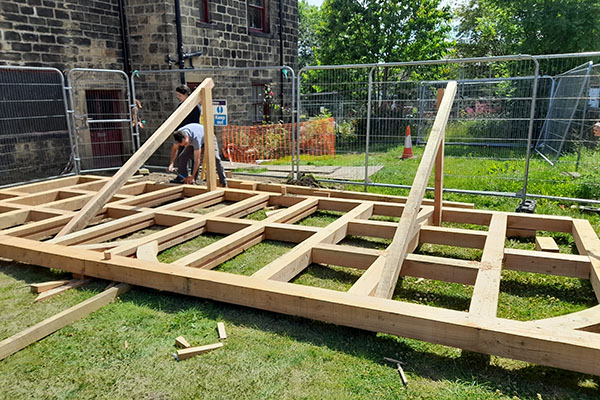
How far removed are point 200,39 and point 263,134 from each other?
319cm

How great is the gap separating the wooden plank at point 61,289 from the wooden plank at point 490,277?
2865 millimetres

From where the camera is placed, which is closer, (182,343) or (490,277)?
(182,343)

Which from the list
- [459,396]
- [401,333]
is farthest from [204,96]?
[459,396]

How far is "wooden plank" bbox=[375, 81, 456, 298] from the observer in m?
3.00

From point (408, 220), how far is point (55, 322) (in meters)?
2.44

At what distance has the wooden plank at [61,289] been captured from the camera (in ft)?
10.7

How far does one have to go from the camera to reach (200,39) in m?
12.2

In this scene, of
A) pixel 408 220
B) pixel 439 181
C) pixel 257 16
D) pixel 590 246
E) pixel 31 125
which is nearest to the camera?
pixel 408 220

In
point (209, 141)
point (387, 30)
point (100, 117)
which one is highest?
point (387, 30)

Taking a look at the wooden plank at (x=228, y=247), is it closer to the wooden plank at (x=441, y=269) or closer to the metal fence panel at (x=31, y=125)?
the wooden plank at (x=441, y=269)

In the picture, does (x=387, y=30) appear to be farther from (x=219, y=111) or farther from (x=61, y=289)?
(x=61, y=289)

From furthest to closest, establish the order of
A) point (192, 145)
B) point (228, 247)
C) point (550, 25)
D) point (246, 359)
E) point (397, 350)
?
1. point (550, 25)
2. point (192, 145)
3. point (228, 247)
4. point (397, 350)
5. point (246, 359)

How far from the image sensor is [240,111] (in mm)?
14281

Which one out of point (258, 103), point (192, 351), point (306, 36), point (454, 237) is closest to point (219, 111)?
point (258, 103)
